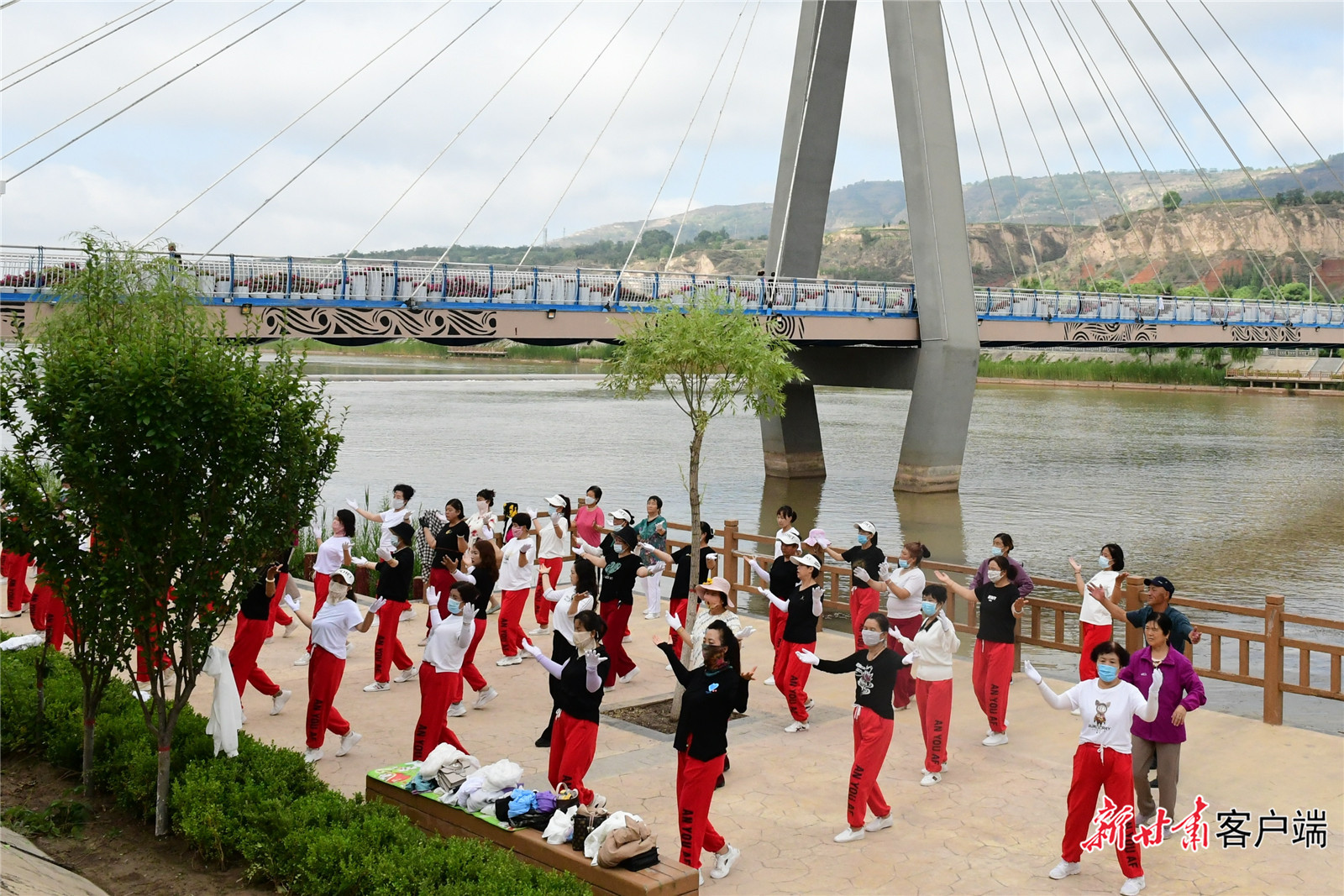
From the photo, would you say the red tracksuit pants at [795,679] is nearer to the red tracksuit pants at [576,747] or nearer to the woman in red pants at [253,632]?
the red tracksuit pants at [576,747]

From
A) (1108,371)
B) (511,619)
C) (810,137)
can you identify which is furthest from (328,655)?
(1108,371)

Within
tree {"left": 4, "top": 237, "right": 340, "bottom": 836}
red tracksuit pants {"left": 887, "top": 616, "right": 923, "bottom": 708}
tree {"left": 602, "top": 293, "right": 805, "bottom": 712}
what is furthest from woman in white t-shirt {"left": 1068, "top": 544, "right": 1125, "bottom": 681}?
tree {"left": 4, "top": 237, "right": 340, "bottom": 836}

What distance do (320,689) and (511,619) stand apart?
140 inches

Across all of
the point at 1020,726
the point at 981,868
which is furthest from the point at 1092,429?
the point at 981,868

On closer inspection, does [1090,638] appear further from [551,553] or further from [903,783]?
[551,553]

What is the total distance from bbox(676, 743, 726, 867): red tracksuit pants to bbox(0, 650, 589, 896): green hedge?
2.97 ft

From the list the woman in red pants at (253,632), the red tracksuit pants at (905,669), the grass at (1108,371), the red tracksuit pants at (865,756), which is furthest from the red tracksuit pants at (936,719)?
the grass at (1108,371)

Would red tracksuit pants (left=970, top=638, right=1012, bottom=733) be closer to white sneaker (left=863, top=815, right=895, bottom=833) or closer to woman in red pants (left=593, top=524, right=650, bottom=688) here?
white sneaker (left=863, top=815, right=895, bottom=833)

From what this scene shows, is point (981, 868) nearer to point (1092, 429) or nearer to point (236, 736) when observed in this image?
point (236, 736)

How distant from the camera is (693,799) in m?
7.27

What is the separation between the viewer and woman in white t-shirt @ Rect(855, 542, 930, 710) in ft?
35.2

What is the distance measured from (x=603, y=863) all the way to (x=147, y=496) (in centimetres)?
386

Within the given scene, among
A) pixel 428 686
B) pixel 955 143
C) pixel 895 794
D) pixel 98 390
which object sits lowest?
→ pixel 895 794

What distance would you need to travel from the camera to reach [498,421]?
53.5 m
